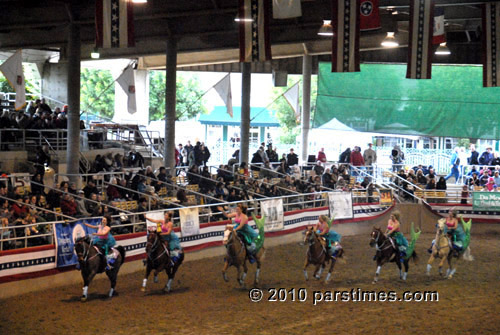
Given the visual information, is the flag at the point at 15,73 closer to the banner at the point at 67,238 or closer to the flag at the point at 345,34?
the banner at the point at 67,238

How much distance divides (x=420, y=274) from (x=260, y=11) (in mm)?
8997

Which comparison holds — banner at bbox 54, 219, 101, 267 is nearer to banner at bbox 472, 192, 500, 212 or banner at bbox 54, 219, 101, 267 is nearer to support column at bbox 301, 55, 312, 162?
banner at bbox 472, 192, 500, 212

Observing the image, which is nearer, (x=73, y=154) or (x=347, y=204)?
(x=73, y=154)

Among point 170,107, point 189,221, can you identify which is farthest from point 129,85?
point 189,221

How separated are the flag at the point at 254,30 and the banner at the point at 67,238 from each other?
7575 millimetres

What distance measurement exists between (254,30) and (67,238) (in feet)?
28.1

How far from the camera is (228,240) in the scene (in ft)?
56.5

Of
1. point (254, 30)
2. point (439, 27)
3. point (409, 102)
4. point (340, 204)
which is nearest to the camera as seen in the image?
point (254, 30)

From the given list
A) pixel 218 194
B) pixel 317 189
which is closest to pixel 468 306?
pixel 218 194

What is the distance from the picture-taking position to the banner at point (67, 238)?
16844mm

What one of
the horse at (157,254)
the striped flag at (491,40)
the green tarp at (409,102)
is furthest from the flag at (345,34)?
the green tarp at (409,102)

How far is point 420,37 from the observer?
22.5m

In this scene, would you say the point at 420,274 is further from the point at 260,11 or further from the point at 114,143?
the point at 114,143

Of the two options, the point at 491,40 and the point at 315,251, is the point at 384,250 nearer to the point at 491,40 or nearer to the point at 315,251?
the point at 315,251
